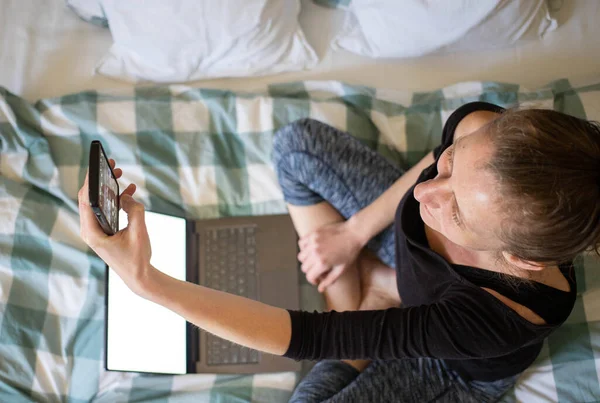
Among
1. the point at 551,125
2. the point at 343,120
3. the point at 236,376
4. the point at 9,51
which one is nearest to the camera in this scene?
the point at 551,125

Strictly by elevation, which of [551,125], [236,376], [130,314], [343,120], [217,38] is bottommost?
[236,376]

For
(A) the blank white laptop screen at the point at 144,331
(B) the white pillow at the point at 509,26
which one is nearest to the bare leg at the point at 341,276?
(A) the blank white laptop screen at the point at 144,331

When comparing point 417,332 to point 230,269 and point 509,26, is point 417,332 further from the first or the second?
point 509,26

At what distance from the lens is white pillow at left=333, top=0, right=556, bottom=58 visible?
1108 millimetres

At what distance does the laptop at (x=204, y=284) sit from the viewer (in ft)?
3.30

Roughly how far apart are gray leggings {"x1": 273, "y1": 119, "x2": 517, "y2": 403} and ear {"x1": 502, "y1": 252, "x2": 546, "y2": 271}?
1.14ft

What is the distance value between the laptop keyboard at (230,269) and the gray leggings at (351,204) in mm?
136

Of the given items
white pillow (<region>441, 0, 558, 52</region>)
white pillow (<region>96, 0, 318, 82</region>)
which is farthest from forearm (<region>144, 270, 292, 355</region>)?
white pillow (<region>441, 0, 558, 52</region>)

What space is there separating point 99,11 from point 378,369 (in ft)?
3.51

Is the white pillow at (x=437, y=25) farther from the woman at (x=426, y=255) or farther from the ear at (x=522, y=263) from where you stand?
the ear at (x=522, y=263)

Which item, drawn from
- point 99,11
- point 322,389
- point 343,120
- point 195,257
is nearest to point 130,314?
point 195,257

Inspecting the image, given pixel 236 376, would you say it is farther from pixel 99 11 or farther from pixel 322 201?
pixel 99 11

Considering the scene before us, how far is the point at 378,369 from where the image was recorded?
37.4 inches

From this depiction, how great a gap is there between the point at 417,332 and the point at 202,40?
0.85 metres
